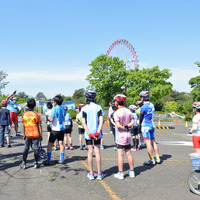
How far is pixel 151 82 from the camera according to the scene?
4403 centimetres

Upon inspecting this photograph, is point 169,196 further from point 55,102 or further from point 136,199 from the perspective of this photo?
point 55,102

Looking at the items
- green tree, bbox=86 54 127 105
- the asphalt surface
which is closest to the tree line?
green tree, bbox=86 54 127 105

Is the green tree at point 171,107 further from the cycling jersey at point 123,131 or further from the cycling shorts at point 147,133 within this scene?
the cycling jersey at point 123,131

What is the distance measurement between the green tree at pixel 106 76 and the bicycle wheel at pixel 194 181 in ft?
149

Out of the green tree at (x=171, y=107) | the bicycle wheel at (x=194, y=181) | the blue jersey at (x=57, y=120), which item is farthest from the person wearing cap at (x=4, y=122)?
the green tree at (x=171, y=107)

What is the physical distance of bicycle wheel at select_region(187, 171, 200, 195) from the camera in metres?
4.20

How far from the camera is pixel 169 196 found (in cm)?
407

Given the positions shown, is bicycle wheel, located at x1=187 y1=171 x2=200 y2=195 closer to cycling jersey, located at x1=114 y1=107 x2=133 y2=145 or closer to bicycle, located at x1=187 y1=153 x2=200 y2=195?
bicycle, located at x1=187 y1=153 x2=200 y2=195

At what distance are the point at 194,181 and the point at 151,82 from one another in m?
41.0

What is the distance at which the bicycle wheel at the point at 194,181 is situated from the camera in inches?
165

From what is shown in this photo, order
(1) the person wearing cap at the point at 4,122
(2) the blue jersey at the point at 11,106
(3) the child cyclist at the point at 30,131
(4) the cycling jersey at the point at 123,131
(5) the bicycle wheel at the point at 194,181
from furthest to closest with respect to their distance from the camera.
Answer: (2) the blue jersey at the point at 11,106 → (1) the person wearing cap at the point at 4,122 → (3) the child cyclist at the point at 30,131 → (4) the cycling jersey at the point at 123,131 → (5) the bicycle wheel at the point at 194,181

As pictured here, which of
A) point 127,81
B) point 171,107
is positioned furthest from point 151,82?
point 171,107

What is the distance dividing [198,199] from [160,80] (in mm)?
40793

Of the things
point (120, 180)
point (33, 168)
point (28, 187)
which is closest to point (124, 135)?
point (120, 180)
